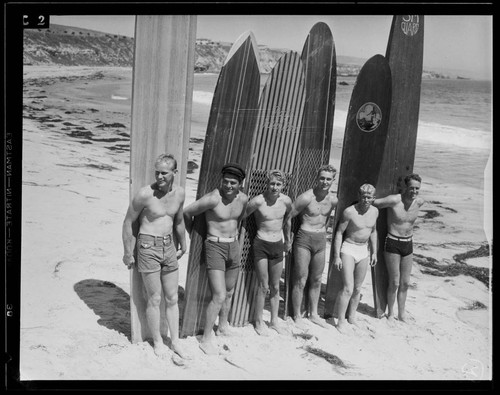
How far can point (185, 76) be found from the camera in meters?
3.87

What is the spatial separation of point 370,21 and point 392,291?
1.81 m

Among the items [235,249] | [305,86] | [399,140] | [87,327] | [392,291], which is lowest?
[87,327]

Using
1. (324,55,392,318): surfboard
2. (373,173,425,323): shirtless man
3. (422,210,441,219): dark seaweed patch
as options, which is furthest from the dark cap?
(422,210,441,219): dark seaweed patch

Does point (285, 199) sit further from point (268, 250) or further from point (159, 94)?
point (159, 94)

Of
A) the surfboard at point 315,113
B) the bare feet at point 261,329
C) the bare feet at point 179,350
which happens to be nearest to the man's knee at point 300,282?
the surfboard at point 315,113

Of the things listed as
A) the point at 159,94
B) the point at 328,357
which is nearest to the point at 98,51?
the point at 159,94

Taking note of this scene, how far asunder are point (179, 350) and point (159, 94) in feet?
5.25

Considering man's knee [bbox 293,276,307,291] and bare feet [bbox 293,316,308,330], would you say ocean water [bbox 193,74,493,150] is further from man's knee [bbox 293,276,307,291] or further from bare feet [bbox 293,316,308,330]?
bare feet [bbox 293,316,308,330]

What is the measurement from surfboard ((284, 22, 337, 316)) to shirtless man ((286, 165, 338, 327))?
76 mm

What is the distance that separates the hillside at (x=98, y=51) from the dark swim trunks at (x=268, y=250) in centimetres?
110

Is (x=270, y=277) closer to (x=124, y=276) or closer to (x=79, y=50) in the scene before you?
(x=124, y=276)

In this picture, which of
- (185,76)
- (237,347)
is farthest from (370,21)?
(237,347)

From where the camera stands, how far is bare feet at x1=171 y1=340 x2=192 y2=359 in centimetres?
395

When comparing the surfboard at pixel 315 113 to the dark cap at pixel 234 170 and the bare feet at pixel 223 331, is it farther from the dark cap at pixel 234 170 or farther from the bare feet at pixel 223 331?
the bare feet at pixel 223 331
